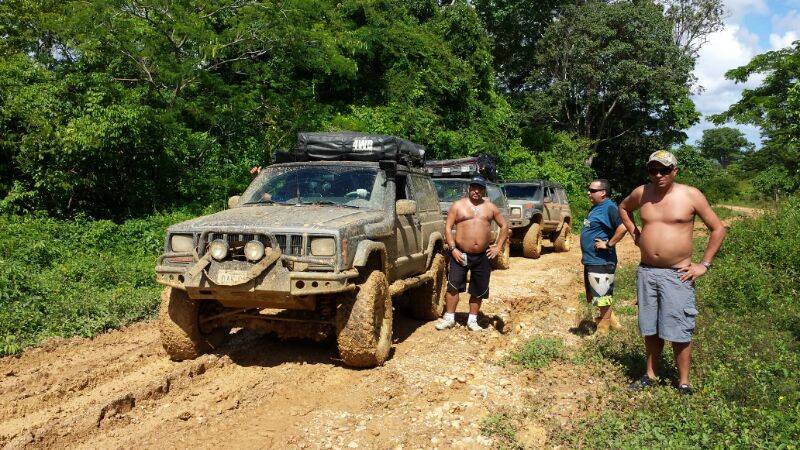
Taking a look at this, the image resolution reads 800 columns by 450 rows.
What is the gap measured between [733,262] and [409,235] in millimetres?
6641

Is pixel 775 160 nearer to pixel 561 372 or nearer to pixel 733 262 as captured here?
pixel 733 262

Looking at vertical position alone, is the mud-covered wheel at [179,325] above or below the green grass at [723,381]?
above

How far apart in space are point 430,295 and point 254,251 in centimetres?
301

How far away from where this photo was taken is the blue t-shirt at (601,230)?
21.5 ft

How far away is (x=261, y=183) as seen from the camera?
6324 mm

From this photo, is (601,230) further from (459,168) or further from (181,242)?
(459,168)

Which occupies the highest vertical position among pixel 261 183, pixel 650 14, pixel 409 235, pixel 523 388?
pixel 650 14

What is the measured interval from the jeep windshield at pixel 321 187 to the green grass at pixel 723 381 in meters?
2.62

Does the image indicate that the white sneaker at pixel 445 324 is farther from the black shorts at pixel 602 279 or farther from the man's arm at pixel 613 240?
the man's arm at pixel 613 240

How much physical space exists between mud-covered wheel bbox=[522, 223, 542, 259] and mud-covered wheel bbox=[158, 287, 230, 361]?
9.96 metres

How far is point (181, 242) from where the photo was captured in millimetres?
5137

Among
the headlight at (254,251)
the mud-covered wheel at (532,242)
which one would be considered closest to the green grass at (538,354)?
the headlight at (254,251)

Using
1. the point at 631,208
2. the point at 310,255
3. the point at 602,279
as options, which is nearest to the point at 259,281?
the point at 310,255

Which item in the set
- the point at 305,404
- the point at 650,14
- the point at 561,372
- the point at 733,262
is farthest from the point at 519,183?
the point at 650,14
